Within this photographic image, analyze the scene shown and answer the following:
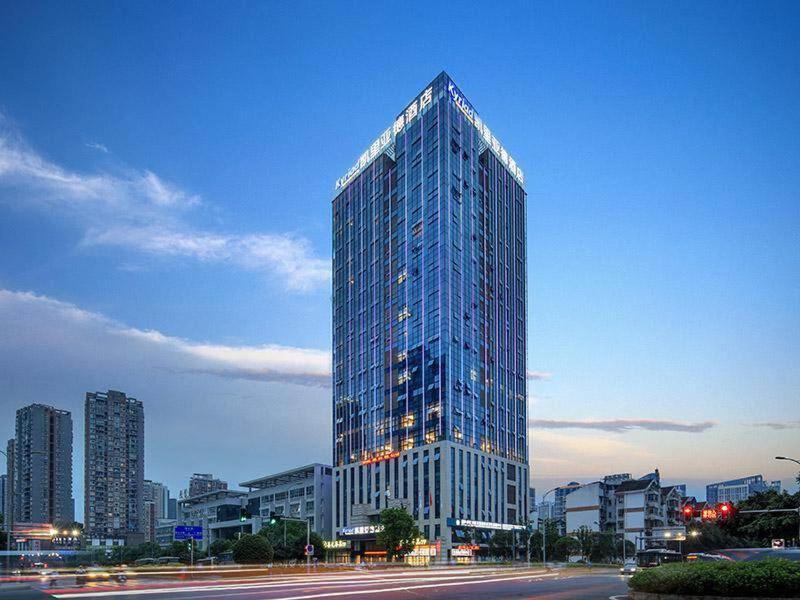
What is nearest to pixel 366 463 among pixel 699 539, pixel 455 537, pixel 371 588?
pixel 455 537

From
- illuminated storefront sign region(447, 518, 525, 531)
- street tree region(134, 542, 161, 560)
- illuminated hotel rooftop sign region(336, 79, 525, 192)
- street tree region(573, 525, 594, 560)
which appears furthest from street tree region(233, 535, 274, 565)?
illuminated hotel rooftop sign region(336, 79, 525, 192)

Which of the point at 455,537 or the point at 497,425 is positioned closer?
the point at 455,537

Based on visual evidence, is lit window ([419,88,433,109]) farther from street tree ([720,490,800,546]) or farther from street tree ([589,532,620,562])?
street tree ([720,490,800,546])

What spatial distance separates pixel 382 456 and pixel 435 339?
1105 inches

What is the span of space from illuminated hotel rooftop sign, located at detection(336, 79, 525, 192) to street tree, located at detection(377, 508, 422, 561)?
276 ft

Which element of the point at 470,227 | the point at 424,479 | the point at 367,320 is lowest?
the point at 424,479

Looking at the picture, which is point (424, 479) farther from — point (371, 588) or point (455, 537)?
point (371, 588)

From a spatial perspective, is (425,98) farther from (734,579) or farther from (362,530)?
(734,579)

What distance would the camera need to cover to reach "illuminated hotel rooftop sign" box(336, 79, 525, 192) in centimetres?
14462

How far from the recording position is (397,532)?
9425 cm

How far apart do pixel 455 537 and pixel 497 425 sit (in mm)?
27614

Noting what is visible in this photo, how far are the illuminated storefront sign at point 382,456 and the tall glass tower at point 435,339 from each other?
1.43 feet

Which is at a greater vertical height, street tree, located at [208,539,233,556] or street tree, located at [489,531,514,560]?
street tree, located at [489,531,514,560]

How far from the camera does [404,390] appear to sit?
137 meters
